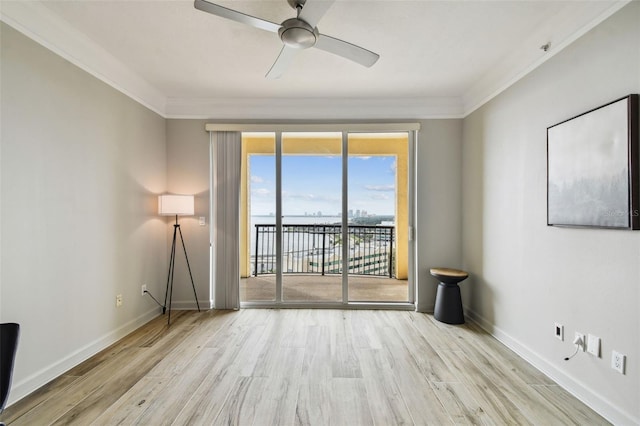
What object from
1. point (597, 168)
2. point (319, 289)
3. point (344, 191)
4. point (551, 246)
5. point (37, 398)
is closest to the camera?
point (597, 168)

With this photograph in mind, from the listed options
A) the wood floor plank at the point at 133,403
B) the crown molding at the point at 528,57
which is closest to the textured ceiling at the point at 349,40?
the crown molding at the point at 528,57

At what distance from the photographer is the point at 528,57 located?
8.39 feet

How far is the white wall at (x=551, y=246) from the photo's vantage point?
176 centimetres

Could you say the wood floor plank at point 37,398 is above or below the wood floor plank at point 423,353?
below

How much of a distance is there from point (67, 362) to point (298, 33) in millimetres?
3063

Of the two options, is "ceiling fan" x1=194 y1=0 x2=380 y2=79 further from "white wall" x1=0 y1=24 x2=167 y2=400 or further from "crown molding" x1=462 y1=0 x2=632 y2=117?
"white wall" x1=0 y1=24 x2=167 y2=400

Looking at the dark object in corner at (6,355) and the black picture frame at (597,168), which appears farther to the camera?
the black picture frame at (597,168)

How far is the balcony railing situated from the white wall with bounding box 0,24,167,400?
1.45 meters

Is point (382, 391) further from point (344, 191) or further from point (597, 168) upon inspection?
point (344, 191)

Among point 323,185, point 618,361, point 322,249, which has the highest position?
point 323,185

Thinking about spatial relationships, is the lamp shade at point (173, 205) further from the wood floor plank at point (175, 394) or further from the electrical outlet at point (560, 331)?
the electrical outlet at point (560, 331)

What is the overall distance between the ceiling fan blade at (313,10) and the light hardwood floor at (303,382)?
2.46m

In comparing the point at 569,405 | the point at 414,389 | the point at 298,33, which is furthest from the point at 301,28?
the point at 569,405

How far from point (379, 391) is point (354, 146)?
114 inches
